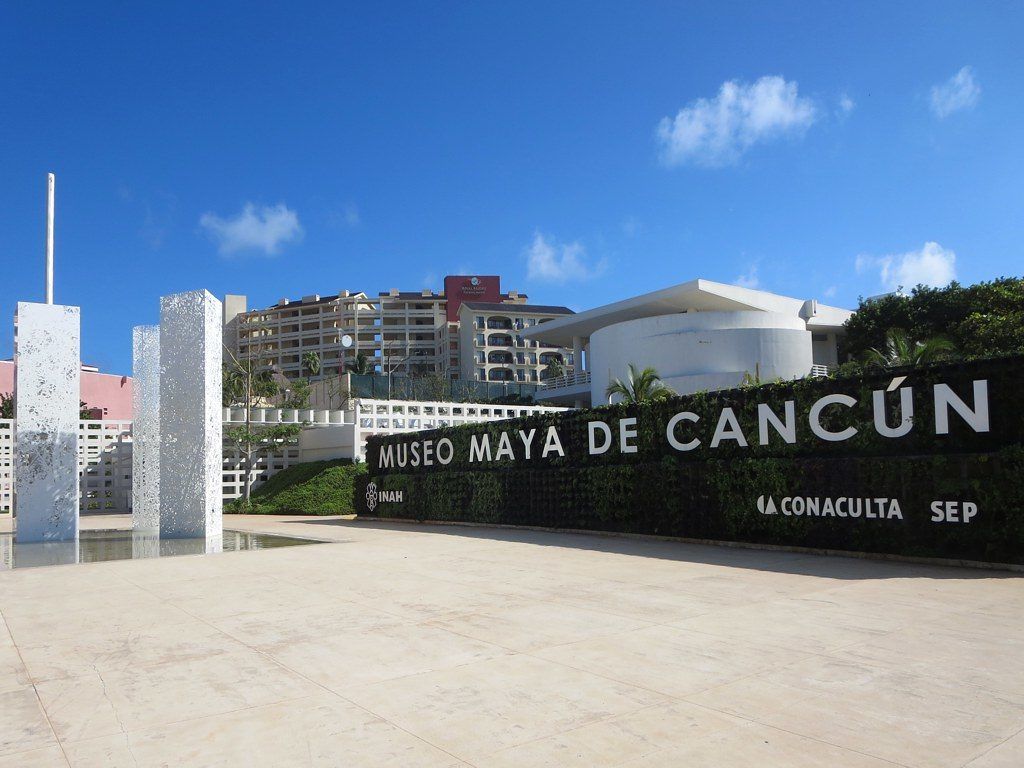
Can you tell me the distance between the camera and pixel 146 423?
18594mm

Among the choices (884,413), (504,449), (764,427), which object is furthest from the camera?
(504,449)

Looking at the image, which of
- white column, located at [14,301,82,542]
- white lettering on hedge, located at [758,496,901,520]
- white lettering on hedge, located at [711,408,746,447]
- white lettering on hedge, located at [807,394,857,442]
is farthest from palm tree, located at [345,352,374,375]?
white lettering on hedge, located at [807,394,857,442]

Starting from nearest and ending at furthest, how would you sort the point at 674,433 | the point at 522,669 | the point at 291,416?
the point at 522,669 < the point at 674,433 < the point at 291,416

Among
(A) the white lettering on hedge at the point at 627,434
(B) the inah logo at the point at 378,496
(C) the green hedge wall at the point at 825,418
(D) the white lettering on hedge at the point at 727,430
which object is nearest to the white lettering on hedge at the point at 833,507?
(C) the green hedge wall at the point at 825,418

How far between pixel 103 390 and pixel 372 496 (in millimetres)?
37241

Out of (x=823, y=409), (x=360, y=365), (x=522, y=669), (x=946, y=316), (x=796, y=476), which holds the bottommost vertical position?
(x=522, y=669)

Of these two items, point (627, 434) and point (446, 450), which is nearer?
point (627, 434)

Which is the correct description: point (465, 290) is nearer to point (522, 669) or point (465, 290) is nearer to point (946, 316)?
point (946, 316)

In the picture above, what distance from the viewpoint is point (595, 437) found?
14.7 m

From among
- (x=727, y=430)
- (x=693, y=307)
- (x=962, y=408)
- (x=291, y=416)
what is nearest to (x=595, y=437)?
(x=727, y=430)

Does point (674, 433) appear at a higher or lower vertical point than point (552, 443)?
higher

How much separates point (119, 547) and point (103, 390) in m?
42.3

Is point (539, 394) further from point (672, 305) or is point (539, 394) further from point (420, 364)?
point (420, 364)

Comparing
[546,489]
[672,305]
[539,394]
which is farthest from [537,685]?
[539,394]
